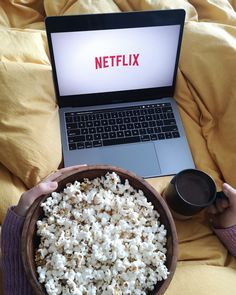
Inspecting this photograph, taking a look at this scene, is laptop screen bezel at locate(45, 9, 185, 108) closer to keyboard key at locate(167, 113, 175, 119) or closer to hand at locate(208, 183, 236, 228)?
keyboard key at locate(167, 113, 175, 119)

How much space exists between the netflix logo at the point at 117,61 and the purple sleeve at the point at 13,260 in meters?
0.41

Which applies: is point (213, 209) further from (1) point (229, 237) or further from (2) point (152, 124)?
(2) point (152, 124)

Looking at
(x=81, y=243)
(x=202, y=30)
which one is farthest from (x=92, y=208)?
(x=202, y=30)

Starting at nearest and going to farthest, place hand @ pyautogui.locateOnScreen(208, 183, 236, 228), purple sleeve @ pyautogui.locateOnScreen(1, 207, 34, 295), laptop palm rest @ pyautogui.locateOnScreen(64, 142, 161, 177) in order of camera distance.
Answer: purple sleeve @ pyautogui.locateOnScreen(1, 207, 34, 295) < hand @ pyautogui.locateOnScreen(208, 183, 236, 228) < laptop palm rest @ pyautogui.locateOnScreen(64, 142, 161, 177)

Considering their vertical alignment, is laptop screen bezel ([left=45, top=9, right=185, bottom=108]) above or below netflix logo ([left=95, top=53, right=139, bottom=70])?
above

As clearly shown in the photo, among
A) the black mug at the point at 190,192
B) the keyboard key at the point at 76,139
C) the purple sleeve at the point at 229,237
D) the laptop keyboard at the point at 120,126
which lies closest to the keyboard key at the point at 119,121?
the laptop keyboard at the point at 120,126

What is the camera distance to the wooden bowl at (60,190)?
50cm

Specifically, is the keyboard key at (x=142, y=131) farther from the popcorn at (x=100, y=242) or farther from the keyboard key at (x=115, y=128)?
the popcorn at (x=100, y=242)

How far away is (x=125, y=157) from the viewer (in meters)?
0.82

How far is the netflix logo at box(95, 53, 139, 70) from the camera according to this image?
2.58 ft

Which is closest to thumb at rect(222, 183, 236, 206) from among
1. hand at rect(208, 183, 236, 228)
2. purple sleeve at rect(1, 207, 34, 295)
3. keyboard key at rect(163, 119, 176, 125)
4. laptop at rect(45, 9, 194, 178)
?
hand at rect(208, 183, 236, 228)

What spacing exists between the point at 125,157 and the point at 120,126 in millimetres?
90

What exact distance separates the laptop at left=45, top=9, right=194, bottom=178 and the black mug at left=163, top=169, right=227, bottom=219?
3.9 inches

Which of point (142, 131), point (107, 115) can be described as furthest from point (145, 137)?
point (107, 115)
